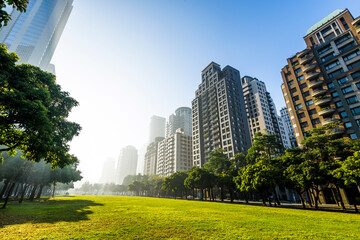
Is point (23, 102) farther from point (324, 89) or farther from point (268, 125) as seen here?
point (268, 125)

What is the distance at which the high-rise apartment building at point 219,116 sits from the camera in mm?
86188

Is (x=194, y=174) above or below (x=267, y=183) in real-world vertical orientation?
above

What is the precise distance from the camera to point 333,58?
51.3 m

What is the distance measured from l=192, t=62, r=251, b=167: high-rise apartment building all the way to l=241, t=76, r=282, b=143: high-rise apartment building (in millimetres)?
19808

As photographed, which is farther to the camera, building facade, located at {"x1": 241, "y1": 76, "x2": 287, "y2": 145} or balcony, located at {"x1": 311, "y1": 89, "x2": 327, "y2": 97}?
building facade, located at {"x1": 241, "y1": 76, "x2": 287, "y2": 145}

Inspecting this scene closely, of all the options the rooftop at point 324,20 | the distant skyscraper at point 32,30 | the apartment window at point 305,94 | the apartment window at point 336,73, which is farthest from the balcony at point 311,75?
the distant skyscraper at point 32,30

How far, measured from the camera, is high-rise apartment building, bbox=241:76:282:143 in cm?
10925

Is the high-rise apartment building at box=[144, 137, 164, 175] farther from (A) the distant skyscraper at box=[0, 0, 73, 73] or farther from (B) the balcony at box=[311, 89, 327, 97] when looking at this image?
(B) the balcony at box=[311, 89, 327, 97]

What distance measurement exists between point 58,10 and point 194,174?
236 metres

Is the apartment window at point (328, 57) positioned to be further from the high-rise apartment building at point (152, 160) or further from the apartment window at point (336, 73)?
the high-rise apartment building at point (152, 160)

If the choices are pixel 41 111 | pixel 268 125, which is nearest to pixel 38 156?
pixel 41 111

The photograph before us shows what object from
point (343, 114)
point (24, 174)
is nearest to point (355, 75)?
point (343, 114)

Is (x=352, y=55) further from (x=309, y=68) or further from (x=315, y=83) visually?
(x=315, y=83)

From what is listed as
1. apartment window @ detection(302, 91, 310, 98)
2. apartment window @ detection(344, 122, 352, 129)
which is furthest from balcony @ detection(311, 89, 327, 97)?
apartment window @ detection(344, 122, 352, 129)
